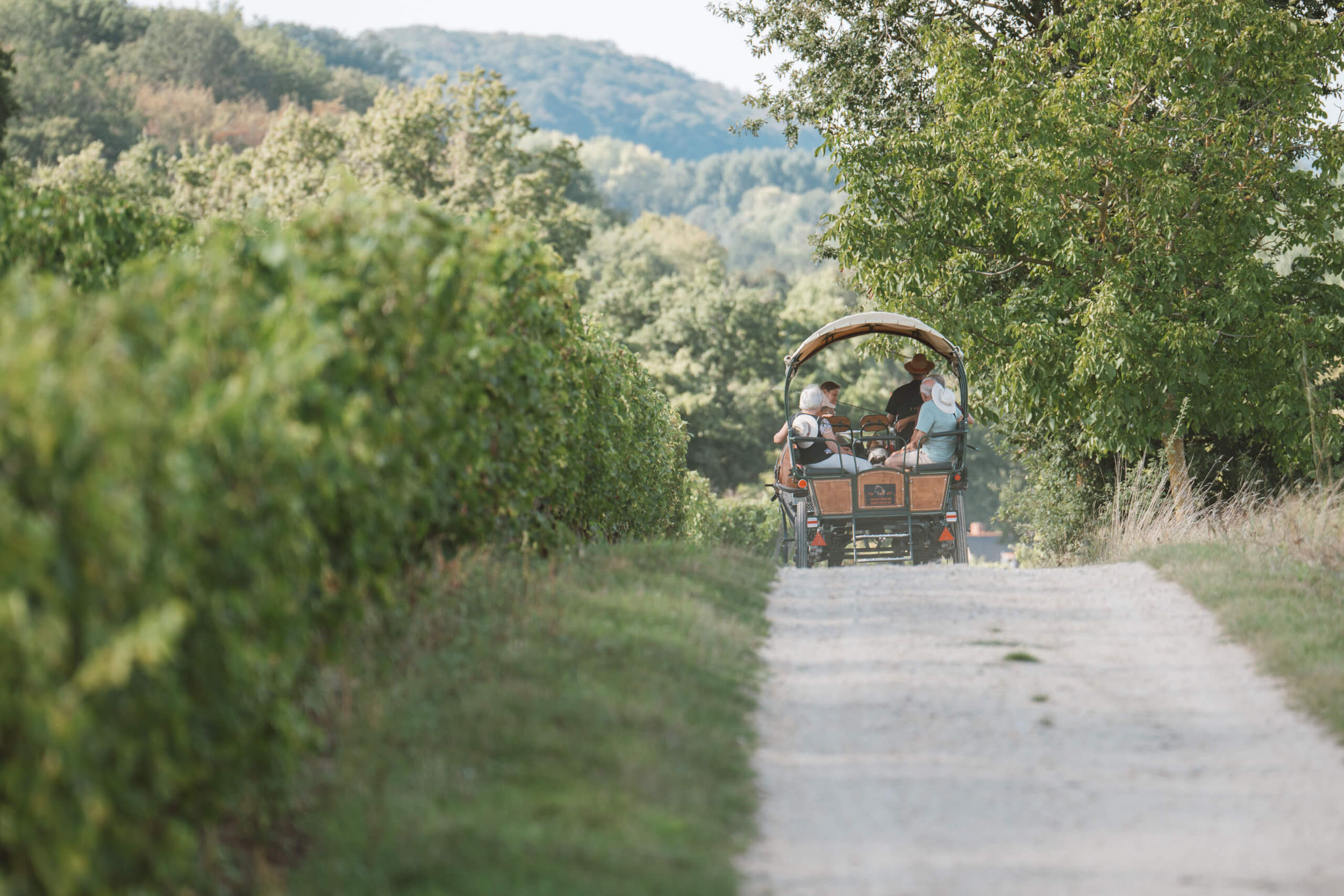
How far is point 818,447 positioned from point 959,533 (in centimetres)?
186

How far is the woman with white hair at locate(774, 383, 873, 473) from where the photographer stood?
1507cm

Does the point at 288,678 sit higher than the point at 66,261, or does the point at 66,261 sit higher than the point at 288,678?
the point at 66,261

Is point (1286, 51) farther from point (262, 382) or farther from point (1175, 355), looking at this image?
point (262, 382)

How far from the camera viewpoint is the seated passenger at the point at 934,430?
1485 cm

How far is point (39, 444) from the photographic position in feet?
10.2

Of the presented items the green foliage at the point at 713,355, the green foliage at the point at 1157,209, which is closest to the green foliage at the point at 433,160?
the green foliage at the point at 713,355

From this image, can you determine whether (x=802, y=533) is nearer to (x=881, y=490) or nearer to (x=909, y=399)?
(x=881, y=490)

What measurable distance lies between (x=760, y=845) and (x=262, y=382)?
2507 millimetres

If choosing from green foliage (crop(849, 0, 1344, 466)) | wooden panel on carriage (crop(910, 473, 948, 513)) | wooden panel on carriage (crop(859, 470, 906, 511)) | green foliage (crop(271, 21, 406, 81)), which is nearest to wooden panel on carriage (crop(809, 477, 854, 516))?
wooden panel on carriage (crop(859, 470, 906, 511))

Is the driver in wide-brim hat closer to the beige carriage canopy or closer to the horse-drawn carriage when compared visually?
the beige carriage canopy

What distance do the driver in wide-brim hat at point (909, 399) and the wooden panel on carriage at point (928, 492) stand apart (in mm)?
1317

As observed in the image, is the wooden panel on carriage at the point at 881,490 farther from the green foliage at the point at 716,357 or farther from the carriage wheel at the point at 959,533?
the green foliage at the point at 716,357

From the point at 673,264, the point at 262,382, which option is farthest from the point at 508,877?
the point at 673,264

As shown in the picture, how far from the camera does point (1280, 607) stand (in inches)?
330
